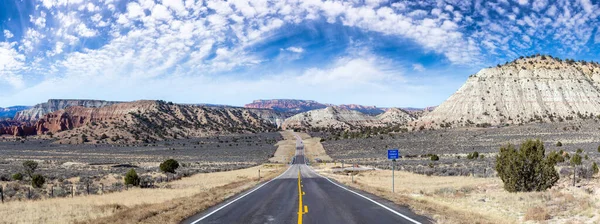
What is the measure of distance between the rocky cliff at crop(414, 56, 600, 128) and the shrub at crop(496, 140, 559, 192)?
295 feet

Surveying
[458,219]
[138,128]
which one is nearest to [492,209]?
[458,219]

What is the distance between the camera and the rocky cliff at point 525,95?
105500mm

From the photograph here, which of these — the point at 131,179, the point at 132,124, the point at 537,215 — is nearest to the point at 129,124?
the point at 132,124

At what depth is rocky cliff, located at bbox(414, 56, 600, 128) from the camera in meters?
106

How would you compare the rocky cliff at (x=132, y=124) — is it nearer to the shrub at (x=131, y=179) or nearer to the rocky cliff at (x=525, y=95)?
the rocky cliff at (x=525, y=95)

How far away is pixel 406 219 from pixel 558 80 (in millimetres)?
126340

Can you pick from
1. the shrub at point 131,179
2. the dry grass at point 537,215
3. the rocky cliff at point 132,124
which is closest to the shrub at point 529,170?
the dry grass at point 537,215

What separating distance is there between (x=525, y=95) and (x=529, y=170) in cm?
10652

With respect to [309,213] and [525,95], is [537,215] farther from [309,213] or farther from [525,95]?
[525,95]

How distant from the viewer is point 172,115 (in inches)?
7028

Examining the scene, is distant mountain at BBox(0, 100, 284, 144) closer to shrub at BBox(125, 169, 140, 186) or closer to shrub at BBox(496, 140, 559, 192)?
shrub at BBox(125, 169, 140, 186)

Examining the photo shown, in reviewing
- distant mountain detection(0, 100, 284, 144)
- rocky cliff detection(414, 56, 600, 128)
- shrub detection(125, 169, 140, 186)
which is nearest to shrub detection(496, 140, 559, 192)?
shrub detection(125, 169, 140, 186)

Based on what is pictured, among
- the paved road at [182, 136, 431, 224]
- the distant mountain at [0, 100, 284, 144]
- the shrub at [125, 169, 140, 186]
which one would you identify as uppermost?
the distant mountain at [0, 100, 284, 144]

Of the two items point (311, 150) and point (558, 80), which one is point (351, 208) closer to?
point (311, 150)
